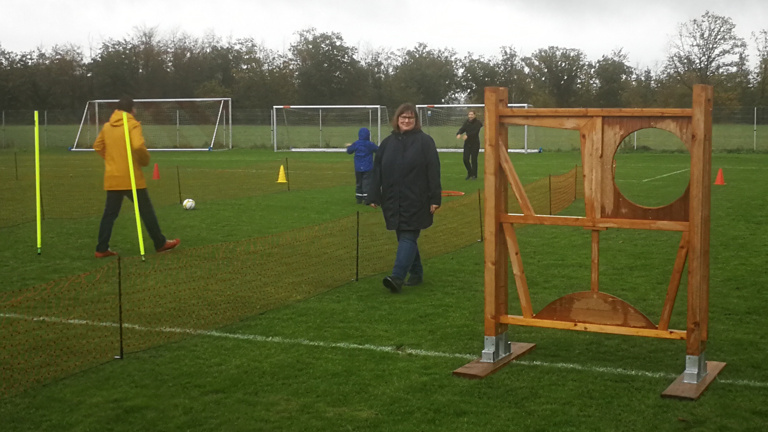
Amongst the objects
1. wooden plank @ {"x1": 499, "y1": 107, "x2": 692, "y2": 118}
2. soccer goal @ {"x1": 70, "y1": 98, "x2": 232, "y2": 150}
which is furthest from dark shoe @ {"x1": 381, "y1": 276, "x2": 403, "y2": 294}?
soccer goal @ {"x1": 70, "y1": 98, "x2": 232, "y2": 150}

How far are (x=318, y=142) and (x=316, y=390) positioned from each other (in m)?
40.1

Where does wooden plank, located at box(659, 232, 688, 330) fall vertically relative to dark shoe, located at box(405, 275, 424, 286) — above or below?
above

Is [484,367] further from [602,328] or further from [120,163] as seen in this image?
[120,163]

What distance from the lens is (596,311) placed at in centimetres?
678

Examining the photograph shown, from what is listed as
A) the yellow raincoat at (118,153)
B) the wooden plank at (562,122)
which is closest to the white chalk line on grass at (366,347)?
the wooden plank at (562,122)

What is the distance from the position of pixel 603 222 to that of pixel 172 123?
40.7 m

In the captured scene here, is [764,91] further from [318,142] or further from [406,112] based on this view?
[406,112]

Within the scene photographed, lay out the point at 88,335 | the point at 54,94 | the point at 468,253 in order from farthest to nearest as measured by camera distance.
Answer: the point at 54,94
the point at 468,253
the point at 88,335

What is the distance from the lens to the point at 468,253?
12.2 m

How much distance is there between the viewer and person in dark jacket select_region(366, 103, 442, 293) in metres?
9.63

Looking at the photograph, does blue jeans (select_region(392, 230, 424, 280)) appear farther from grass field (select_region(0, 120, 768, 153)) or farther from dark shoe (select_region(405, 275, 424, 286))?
grass field (select_region(0, 120, 768, 153))

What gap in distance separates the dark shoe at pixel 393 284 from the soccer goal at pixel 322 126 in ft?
117

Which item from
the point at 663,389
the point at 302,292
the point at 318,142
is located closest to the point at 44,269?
the point at 302,292

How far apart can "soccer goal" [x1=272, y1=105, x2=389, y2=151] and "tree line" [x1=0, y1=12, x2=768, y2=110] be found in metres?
15.5
